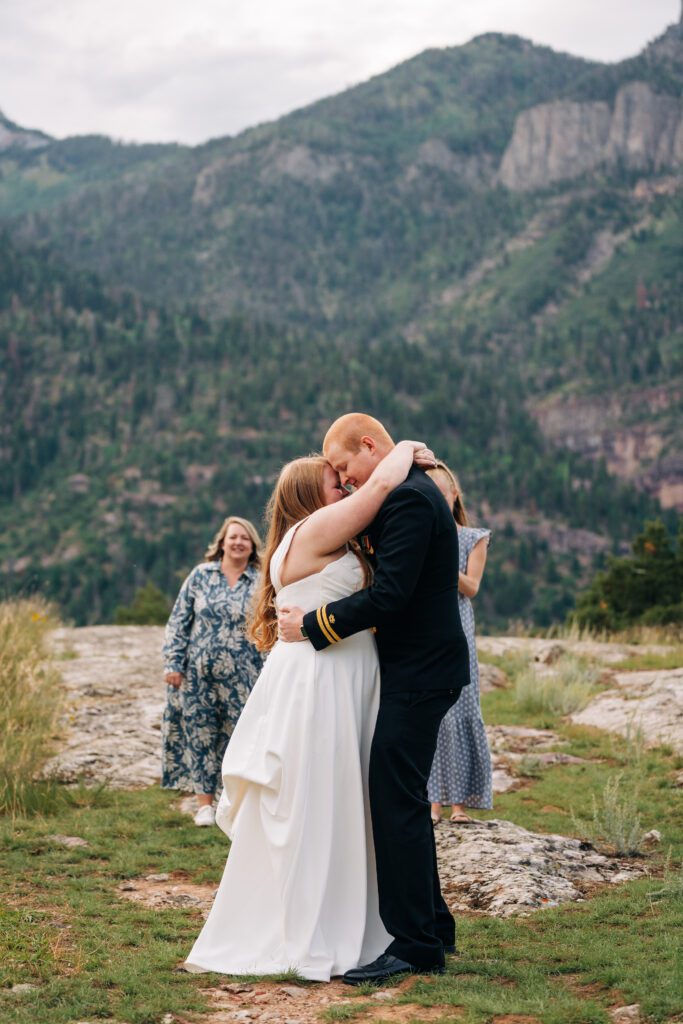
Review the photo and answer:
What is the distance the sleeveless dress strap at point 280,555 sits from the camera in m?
4.61

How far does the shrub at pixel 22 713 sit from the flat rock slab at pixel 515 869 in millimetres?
2926

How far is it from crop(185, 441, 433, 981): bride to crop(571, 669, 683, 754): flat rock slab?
5.06 metres

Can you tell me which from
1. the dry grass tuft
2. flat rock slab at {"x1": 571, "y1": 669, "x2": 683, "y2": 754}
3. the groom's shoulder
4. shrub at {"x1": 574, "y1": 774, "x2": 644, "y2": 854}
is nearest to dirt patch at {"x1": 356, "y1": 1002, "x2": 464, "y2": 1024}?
the groom's shoulder

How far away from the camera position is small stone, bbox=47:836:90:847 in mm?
6973

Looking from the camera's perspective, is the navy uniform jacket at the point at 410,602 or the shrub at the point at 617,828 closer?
the navy uniform jacket at the point at 410,602

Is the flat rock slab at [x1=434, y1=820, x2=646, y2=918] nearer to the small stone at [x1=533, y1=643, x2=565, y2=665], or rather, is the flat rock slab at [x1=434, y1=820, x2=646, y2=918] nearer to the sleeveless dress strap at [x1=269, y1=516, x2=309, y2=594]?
the sleeveless dress strap at [x1=269, y1=516, x2=309, y2=594]

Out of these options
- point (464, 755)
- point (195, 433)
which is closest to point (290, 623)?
point (464, 755)

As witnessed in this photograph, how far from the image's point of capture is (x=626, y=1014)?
13.1 feet

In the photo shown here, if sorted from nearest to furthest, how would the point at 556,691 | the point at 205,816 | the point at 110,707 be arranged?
the point at 205,816 → the point at 556,691 → the point at 110,707

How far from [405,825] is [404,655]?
64 centimetres

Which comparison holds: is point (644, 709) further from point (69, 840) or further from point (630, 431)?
point (630, 431)

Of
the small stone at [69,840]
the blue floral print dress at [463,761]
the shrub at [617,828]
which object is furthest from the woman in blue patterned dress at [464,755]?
the small stone at [69,840]

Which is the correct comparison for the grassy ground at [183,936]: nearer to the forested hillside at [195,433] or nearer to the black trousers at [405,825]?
the black trousers at [405,825]

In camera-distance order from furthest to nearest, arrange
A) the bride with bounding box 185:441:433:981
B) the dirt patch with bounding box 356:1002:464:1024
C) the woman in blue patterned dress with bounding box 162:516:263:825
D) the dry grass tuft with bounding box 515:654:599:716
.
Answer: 1. the dry grass tuft with bounding box 515:654:599:716
2. the woman in blue patterned dress with bounding box 162:516:263:825
3. the bride with bounding box 185:441:433:981
4. the dirt patch with bounding box 356:1002:464:1024
